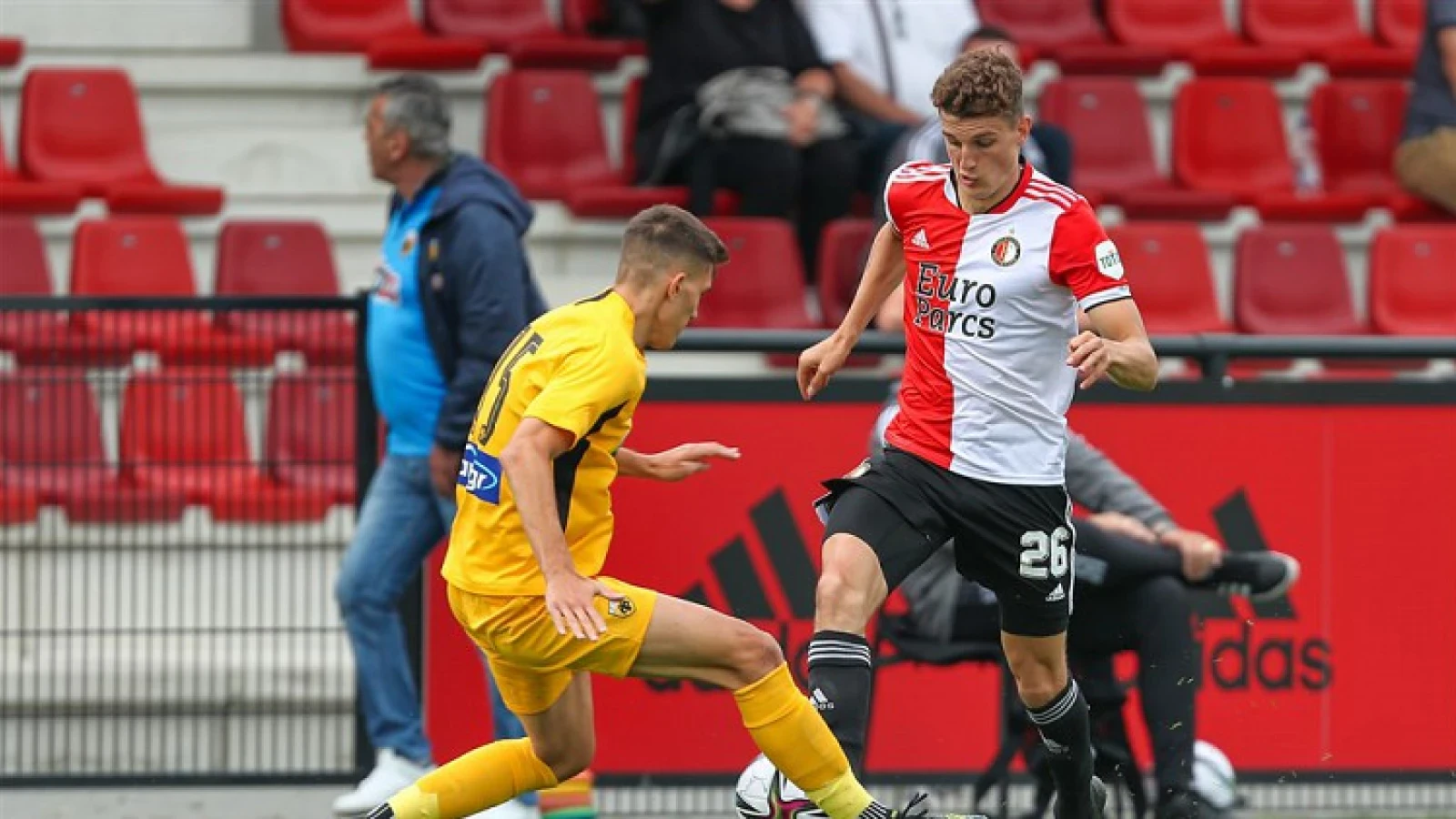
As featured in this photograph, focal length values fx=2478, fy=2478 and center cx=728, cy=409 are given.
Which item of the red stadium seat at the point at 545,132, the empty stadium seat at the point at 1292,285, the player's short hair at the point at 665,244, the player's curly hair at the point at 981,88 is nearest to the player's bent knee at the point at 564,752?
the player's short hair at the point at 665,244

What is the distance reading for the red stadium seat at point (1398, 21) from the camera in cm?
1352

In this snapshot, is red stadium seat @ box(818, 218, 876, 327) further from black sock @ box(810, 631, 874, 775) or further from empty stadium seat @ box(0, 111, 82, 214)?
black sock @ box(810, 631, 874, 775)

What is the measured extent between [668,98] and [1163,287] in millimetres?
2430

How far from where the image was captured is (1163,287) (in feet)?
37.3

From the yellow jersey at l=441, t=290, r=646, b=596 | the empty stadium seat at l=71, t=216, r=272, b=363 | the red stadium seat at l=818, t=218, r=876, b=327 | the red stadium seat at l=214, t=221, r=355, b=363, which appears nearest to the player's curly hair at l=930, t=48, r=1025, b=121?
the yellow jersey at l=441, t=290, r=646, b=596

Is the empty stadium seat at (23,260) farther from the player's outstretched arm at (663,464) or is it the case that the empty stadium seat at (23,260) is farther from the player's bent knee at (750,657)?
the player's bent knee at (750,657)

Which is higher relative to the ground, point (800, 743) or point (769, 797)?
point (800, 743)

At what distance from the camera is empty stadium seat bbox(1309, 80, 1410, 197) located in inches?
502

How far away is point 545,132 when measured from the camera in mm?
11805

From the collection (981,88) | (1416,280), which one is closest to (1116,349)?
(981,88)

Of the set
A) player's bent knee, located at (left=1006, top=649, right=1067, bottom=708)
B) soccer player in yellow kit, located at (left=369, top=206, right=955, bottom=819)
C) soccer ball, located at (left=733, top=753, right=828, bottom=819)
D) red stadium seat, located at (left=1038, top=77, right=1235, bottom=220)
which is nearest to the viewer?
soccer player in yellow kit, located at (left=369, top=206, right=955, bottom=819)

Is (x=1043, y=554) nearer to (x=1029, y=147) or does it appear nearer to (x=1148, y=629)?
(x=1148, y=629)

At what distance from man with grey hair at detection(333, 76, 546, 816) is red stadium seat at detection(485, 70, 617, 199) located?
3.47 m

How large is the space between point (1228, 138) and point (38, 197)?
5.85m
